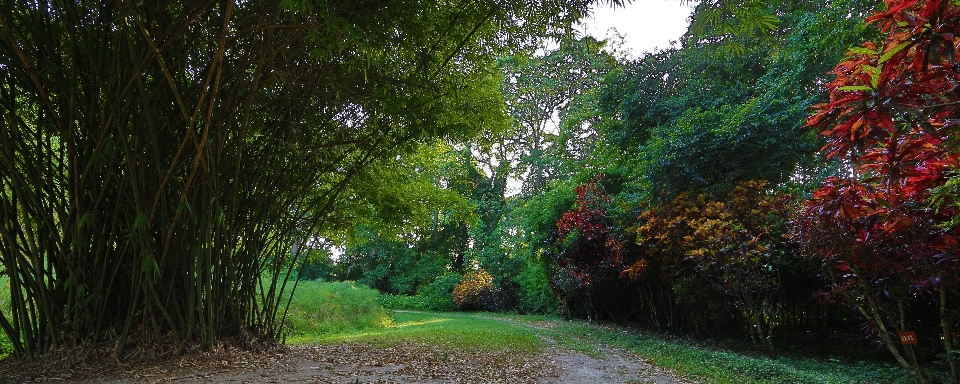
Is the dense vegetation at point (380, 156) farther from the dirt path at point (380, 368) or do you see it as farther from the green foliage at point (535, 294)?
the green foliage at point (535, 294)

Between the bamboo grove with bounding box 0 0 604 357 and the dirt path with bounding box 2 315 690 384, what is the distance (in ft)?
1.16

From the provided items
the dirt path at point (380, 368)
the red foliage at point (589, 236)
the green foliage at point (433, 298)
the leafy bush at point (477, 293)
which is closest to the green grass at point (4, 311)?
the dirt path at point (380, 368)

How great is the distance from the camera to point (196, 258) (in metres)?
4.20

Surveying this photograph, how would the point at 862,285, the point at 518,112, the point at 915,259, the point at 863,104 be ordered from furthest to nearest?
the point at 518,112
the point at 862,285
the point at 915,259
the point at 863,104

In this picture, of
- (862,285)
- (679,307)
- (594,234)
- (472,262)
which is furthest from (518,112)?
(862,285)

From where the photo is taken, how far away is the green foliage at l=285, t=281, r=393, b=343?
1069cm

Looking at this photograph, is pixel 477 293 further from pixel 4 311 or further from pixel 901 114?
pixel 901 114

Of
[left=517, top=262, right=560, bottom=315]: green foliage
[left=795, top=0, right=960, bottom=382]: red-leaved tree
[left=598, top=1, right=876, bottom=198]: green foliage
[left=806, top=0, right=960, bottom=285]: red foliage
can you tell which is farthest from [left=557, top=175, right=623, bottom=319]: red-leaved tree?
[left=806, top=0, right=960, bottom=285]: red foliage

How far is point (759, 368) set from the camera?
Result: 5059 millimetres

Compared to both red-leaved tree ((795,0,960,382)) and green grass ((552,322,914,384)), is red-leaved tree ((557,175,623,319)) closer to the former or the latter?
green grass ((552,322,914,384))

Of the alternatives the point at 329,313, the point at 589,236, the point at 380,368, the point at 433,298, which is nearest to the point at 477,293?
the point at 433,298

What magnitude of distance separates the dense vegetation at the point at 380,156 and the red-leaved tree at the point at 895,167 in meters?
0.02

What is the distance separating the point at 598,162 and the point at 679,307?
11.8ft

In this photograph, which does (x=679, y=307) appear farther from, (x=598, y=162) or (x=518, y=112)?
(x=518, y=112)
